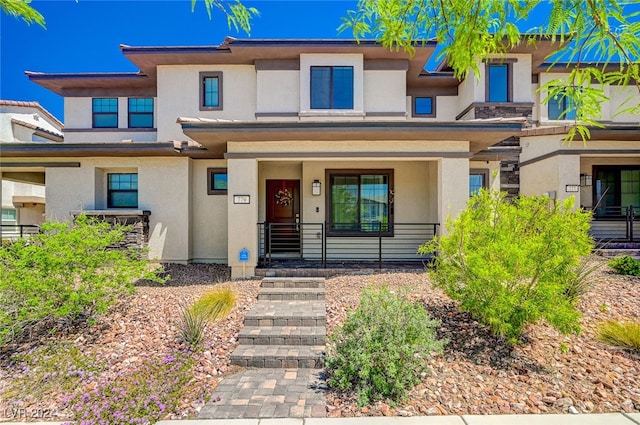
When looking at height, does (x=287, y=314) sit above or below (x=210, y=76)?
below

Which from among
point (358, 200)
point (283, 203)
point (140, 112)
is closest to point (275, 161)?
point (283, 203)

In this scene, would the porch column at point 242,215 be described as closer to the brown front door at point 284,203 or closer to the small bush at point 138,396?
the brown front door at point 284,203

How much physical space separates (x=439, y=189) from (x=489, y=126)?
188 centimetres

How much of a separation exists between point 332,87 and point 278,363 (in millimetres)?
9198

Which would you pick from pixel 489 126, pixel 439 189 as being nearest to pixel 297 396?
pixel 439 189

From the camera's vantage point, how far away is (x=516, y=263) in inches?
190

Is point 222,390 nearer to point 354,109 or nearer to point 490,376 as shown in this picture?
point 490,376

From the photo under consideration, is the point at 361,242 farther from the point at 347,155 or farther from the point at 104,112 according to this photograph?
the point at 104,112

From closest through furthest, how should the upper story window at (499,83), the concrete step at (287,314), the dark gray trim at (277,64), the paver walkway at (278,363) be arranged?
the paver walkway at (278,363) → the concrete step at (287,314) → the dark gray trim at (277,64) → the upper story window at (499,83)

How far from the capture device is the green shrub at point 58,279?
5.24 meters

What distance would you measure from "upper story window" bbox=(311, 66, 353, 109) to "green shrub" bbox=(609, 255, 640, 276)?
8274 mm

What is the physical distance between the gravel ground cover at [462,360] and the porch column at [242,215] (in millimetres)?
1688

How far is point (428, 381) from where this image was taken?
4.35 metres

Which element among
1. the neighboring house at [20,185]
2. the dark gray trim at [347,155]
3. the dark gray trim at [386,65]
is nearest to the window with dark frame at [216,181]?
the dark gray trim at [347,155]
